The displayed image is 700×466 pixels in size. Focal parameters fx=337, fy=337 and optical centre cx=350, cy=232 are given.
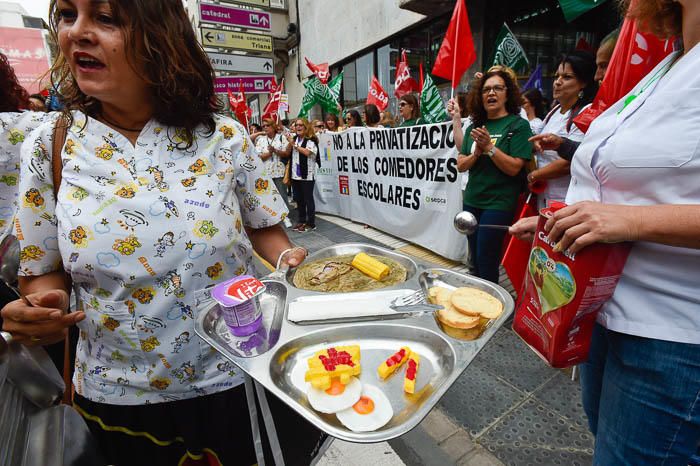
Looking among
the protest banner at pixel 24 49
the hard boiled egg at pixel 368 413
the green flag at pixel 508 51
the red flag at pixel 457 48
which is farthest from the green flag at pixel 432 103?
the protest banner at pixel 24 49

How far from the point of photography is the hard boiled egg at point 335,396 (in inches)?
34.3

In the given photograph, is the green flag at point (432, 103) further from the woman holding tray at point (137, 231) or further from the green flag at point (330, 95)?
the woman holding tray at point (137, 231)

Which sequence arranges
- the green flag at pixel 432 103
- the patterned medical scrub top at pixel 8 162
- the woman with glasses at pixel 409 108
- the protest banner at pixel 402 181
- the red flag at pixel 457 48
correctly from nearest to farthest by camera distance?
the patterned medical scrub top at pixel 8 162 < the red flag at pixel 457 48 < the protest banner at pixel 402 181 < the green flag at pixel 432 103 < the woman with glasses at pixel 409 108

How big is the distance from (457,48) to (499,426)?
3575 millimetres

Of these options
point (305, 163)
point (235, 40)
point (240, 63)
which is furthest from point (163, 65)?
point (235, 40)

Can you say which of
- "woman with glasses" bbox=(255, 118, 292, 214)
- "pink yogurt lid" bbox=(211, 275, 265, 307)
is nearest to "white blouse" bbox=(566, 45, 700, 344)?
"pink yogurt lid" bbox=(211, 275, 265, 307)

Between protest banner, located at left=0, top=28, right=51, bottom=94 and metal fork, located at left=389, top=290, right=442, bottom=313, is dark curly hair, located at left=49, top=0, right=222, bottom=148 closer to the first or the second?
metal fork, located at left=389, top=290, right=442, bottom=313

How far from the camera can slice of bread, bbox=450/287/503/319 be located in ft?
3.69

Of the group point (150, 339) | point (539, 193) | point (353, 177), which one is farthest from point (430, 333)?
point (353, 177)

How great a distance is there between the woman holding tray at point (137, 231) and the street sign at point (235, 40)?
7213 millimetres

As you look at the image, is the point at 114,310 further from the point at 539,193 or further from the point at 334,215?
the point at 334,215

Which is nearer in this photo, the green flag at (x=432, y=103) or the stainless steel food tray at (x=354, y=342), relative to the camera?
the stainless steel food tray at (x=354, y=342)

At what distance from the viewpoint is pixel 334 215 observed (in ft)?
25.3

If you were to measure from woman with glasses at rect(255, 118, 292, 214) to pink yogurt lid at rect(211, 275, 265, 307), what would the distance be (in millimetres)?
6401
